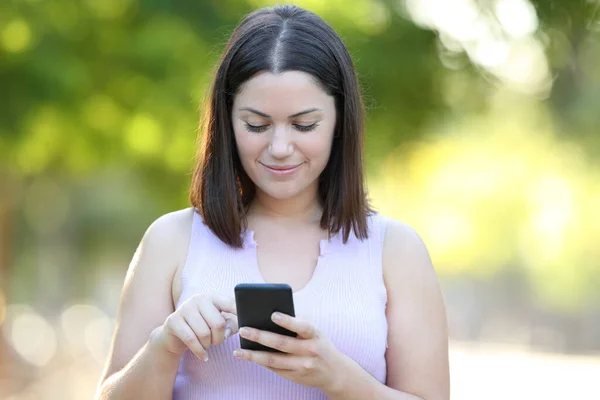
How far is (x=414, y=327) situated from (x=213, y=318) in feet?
2.14

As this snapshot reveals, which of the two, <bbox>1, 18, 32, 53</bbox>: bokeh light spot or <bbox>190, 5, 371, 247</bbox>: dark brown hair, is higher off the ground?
<bbox>1, 18, 32, 53</bbox>: bokeh light spot

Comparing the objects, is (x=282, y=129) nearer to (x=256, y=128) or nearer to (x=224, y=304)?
(x=256, y=128)

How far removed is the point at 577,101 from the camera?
27.9 ft

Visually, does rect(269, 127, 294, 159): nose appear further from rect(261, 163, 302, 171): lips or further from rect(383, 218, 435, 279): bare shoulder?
rect(383, 218, 435, 279): bare shoulder

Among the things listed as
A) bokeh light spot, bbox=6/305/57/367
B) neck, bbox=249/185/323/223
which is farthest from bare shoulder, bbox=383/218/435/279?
bokeh light spot, bbox=6/305/57/367

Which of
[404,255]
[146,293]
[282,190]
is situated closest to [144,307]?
[146,293]

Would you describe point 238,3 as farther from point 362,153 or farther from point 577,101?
point 362,153

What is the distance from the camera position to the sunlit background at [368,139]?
296 inches

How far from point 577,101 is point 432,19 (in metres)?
1.62

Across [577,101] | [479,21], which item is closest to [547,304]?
[577,101]

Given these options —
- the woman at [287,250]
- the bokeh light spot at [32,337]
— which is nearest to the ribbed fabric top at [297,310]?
the woman at [287,250]

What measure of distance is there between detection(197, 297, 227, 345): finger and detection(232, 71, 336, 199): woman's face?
0.45m

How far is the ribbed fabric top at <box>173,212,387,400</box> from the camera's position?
267 cm

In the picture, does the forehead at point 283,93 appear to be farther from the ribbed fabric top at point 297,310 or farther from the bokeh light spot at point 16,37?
the bokeh light spot at point 16,37
